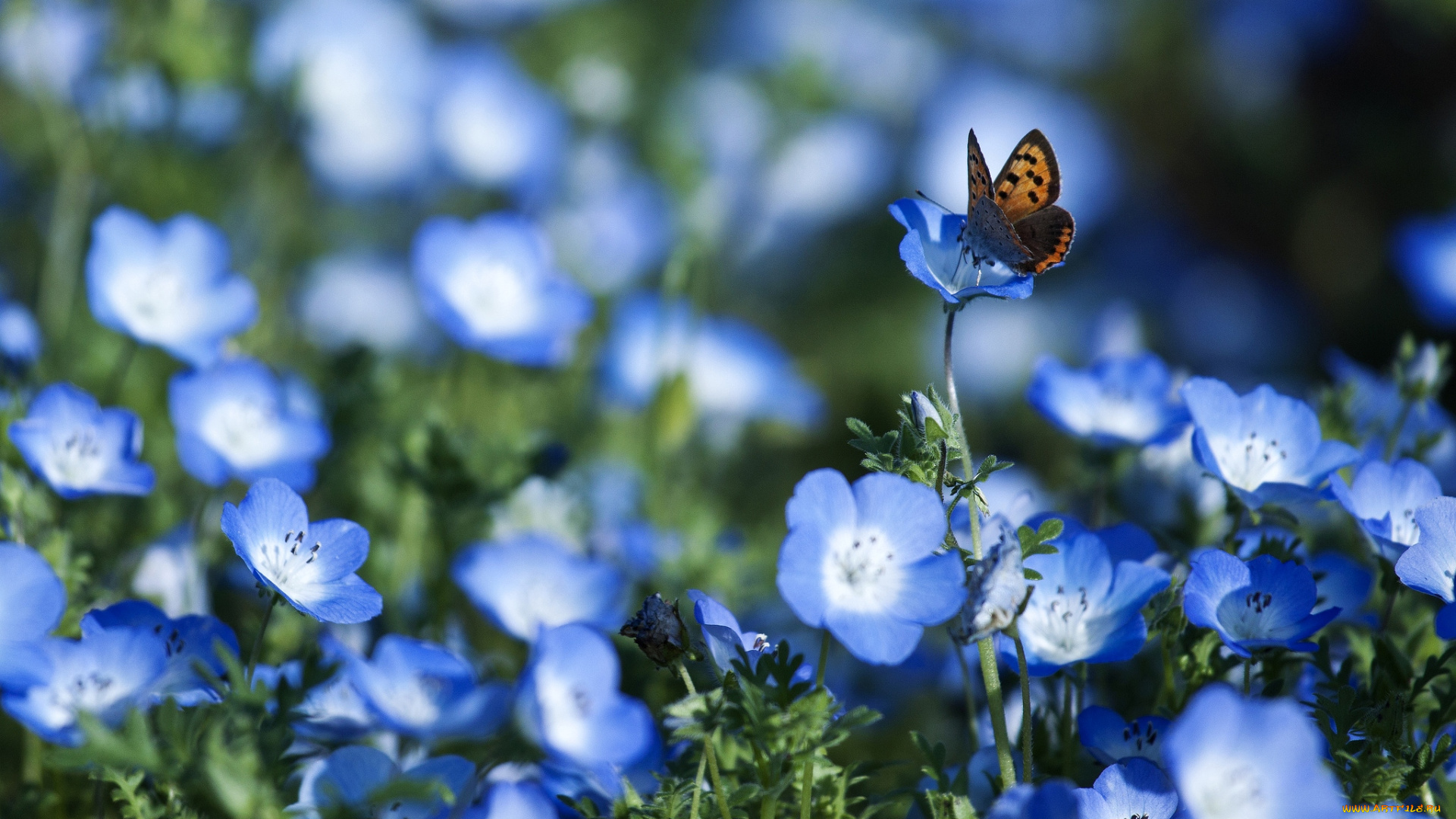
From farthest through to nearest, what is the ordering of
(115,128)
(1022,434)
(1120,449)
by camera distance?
(1022,434), (115,128), (1120,449)

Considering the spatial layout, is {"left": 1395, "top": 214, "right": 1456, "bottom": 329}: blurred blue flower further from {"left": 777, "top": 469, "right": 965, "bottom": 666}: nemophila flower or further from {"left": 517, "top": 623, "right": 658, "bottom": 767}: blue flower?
{"left": 517, "top": 623, "right": 658, "bottom": 767}: blue flower

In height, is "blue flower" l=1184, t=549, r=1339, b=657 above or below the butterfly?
below

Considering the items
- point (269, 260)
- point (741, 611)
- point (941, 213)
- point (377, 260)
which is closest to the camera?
point (941, 213)

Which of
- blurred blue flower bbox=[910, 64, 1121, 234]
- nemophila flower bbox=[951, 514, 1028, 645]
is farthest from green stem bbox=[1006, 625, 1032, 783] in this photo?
blurred blue flower bbox=[910, 64, 1121, 234]

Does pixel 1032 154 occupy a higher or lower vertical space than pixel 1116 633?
higher

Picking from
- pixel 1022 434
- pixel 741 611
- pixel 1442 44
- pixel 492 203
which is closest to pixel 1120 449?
pixel 741 611

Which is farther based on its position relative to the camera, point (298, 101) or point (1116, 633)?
point (298, 101)

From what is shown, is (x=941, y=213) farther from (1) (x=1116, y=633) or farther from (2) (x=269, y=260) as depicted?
(2) (x=269, y=260)
